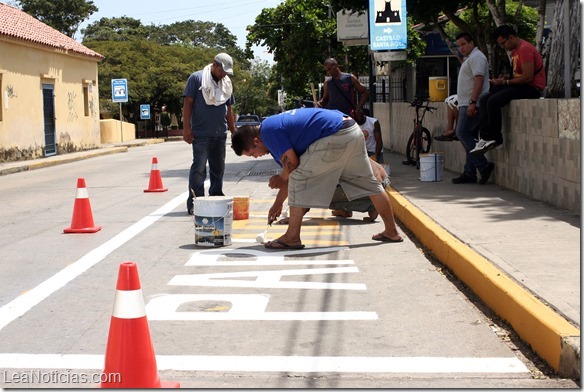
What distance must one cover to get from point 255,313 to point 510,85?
6.82m

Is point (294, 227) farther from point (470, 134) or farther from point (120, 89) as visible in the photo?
point (120, 89)

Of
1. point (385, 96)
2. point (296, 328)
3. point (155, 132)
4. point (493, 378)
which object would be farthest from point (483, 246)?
point (155, 132)

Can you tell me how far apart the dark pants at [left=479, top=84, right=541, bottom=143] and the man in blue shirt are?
11.7 ft

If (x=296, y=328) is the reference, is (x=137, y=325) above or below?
above

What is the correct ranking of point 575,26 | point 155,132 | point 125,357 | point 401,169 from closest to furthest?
1. point 125,357
2. point 575,26
3. point 401,169
4. point 155,132

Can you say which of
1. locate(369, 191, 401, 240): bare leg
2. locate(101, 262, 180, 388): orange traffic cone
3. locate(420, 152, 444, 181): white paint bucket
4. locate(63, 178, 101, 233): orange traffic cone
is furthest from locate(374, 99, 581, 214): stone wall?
locate(101, 262, 180, 388): orange traffic cone

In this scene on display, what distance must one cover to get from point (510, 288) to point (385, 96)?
2487 cm

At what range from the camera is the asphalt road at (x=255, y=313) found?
15.7 ft

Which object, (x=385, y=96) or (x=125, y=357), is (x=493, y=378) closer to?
(x=125, y=357)

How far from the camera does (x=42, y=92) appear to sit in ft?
108

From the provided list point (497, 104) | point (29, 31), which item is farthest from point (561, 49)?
point (29, 31)

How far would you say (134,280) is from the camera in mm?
4254

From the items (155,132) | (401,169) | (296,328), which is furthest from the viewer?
(155,132)

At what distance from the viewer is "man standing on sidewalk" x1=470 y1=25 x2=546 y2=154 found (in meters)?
11.4
